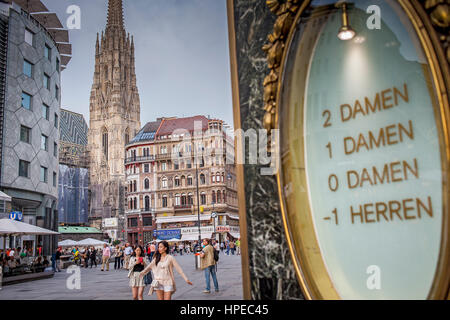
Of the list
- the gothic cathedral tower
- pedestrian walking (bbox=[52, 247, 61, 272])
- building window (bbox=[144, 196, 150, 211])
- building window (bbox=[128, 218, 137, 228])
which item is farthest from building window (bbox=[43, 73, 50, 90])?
the gothic cathedral tower

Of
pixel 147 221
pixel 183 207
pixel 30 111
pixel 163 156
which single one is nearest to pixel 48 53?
pixel 30 111

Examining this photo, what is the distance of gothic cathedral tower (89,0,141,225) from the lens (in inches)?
3772

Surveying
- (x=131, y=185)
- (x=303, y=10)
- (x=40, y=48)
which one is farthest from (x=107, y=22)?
(x=303, y=10)

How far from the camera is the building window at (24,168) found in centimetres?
2972

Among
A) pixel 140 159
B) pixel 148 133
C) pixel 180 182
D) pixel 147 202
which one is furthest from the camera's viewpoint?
pixel 148 133

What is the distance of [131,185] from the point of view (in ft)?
229

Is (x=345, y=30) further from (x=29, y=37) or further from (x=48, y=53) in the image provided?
(x=48, y=53)

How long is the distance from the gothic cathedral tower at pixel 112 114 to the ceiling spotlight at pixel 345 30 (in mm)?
93888

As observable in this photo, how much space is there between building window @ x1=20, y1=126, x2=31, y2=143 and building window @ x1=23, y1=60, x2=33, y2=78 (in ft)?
13.5

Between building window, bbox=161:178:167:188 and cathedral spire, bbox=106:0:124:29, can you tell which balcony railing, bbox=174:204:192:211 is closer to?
building window, bbox=161:178:167:188

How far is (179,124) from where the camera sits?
70.1 m

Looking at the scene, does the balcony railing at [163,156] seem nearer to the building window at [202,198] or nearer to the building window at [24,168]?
the building window at [202,198]

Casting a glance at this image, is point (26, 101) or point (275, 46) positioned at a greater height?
point (26, 101)

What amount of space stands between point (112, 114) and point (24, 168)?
74497 mm
